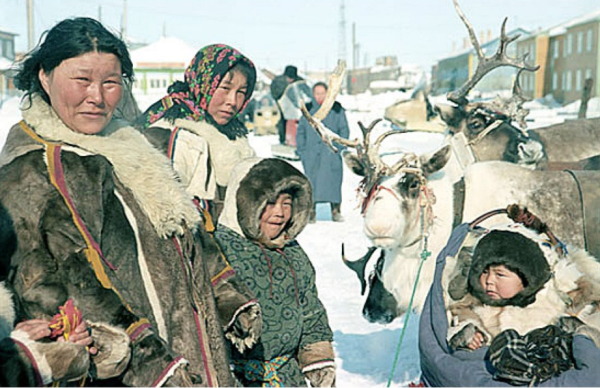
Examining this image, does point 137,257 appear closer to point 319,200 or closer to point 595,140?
point 595,140

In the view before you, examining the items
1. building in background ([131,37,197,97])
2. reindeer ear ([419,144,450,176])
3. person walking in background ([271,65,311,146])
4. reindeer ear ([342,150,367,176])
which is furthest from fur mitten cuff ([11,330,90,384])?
building in background ([131,37,197,97])

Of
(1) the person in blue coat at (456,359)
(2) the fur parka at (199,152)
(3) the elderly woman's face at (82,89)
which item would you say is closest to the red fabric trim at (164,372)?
(3) the elderly woman's face at (82,89)

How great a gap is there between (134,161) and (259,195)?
0.67 meters

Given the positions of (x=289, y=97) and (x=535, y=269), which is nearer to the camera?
(x=535, y=269)

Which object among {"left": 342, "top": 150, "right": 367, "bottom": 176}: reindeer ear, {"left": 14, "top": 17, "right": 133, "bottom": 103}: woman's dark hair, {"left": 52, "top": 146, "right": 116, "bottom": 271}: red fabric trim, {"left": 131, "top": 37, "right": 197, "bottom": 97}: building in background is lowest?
{"left": 342, "top": 150, "right": 367, "bottom": 176}: reindeer ear

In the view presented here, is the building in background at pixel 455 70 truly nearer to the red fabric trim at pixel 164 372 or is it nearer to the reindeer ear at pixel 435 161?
the reindeer ear at pixel 435 161

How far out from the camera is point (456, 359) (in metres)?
2.42

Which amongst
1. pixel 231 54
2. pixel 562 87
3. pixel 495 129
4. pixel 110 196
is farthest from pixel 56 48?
pixel 562 87

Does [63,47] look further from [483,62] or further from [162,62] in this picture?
[162,62]

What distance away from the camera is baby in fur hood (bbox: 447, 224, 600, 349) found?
243 centimetres

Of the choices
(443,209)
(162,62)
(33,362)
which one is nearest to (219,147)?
(443,209)

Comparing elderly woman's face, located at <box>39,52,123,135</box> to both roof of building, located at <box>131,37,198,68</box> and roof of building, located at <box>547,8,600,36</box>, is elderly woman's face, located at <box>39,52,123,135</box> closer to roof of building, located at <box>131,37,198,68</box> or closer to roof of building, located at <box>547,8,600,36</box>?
roof of building, located at <box>131,37,198,68</box>

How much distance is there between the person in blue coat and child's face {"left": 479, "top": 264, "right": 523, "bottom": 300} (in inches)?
7.3

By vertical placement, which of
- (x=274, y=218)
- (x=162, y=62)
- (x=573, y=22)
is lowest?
(x=274, y=218)
